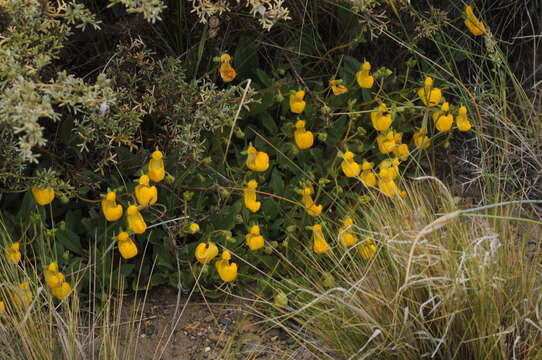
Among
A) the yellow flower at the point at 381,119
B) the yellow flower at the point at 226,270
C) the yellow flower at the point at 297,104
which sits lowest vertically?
the yellow flower at the point at 226,270

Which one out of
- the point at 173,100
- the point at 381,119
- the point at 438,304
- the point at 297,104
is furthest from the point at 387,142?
the point at 438,304

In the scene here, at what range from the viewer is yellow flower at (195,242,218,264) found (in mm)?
2355

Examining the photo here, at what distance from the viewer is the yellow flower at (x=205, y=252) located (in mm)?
2355

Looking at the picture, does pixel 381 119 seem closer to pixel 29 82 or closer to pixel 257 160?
pixel 257 160

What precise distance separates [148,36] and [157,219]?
2.37ft

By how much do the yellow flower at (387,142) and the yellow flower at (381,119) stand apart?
3 centimetres

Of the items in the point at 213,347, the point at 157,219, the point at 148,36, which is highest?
the point at 148,36

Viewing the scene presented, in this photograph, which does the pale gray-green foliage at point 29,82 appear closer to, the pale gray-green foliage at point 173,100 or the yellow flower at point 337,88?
the pale gray-green foliage at point 173,100

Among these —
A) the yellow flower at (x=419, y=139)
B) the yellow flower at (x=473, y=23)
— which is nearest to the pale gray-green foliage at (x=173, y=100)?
the yellow flower at (x=419, y=139)

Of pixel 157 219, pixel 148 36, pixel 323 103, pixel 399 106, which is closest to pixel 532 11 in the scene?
pixel 399 106

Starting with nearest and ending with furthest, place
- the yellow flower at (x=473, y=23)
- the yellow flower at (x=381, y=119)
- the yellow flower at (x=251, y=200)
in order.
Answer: the yellow flower at (x=251, y=200), the yellow flower at (x=381, y=119), the yellow flower at (x=473, y=23)

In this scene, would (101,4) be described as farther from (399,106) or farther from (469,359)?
(469,359)

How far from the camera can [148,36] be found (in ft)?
9.23

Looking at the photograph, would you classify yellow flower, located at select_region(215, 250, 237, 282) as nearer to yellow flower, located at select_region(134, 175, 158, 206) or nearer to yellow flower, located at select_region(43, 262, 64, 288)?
yellow flower, located at select_region(134, 175, 158, 206)
